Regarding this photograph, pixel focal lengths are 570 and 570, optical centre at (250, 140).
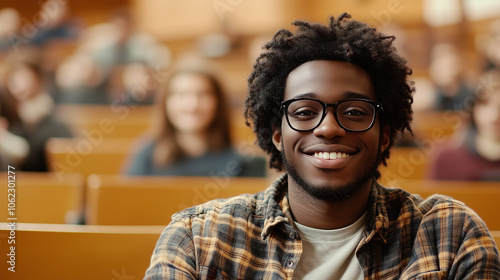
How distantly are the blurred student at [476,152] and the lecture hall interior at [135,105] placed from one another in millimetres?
11

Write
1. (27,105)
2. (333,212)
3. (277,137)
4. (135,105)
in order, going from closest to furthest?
(333,212) < (277,137) < (27,105) < (135,105)

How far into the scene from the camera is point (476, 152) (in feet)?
8.32

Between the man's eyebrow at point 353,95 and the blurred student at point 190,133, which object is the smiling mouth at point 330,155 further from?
the blurred student at point 190,133

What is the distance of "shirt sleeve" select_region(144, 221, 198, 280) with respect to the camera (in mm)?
1018

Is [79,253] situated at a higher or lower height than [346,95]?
lower

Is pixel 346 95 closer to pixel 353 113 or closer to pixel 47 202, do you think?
pixel 353 113

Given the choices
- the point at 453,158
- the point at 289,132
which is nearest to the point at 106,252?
the point at 289,132

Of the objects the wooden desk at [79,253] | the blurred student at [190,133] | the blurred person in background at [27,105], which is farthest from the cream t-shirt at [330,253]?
the blurred person in background at [27,105]

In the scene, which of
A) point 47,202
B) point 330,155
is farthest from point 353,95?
point 47,202

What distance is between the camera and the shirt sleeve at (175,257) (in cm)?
102

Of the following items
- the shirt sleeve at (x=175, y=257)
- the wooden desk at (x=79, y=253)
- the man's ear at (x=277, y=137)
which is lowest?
the wooden desk at (x=79, y=253)

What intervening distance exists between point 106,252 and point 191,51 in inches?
137

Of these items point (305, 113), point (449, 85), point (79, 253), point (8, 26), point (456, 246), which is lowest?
point (79, 253)

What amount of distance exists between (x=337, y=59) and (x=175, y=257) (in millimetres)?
479
